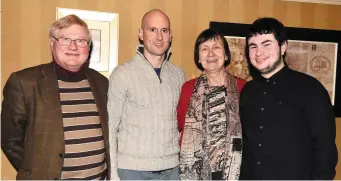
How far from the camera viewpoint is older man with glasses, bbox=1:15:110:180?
190 centimetres

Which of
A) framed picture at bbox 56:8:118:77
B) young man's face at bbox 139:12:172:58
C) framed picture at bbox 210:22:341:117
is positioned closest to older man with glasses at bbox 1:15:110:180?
young man's face at bbox 139:12:172:58

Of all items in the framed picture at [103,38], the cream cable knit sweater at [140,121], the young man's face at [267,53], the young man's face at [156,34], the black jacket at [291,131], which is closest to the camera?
the black jacket at [291,131]

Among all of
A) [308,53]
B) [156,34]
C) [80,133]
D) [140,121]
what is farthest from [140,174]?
[308,53]

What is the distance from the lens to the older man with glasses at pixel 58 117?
6.24 feet

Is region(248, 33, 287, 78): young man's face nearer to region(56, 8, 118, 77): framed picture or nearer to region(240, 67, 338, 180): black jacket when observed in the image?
region(240, 67, 338, 180): black jacket

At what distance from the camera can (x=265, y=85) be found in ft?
6.91

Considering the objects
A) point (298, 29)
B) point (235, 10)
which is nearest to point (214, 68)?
point (235, 10)

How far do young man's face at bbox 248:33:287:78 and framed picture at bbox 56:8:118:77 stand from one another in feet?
3.92

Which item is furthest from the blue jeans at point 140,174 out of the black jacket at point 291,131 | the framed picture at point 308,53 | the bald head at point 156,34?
the framed picture at point 308,53

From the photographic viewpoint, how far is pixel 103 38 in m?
2.66

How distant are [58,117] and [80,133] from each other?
0.16 meters

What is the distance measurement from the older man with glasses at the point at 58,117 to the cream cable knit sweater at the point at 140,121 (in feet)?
0.48

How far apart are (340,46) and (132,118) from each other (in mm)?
2302

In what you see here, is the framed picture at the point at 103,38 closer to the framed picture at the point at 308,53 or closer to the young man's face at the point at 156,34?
the young man's face at the point at 156,34
